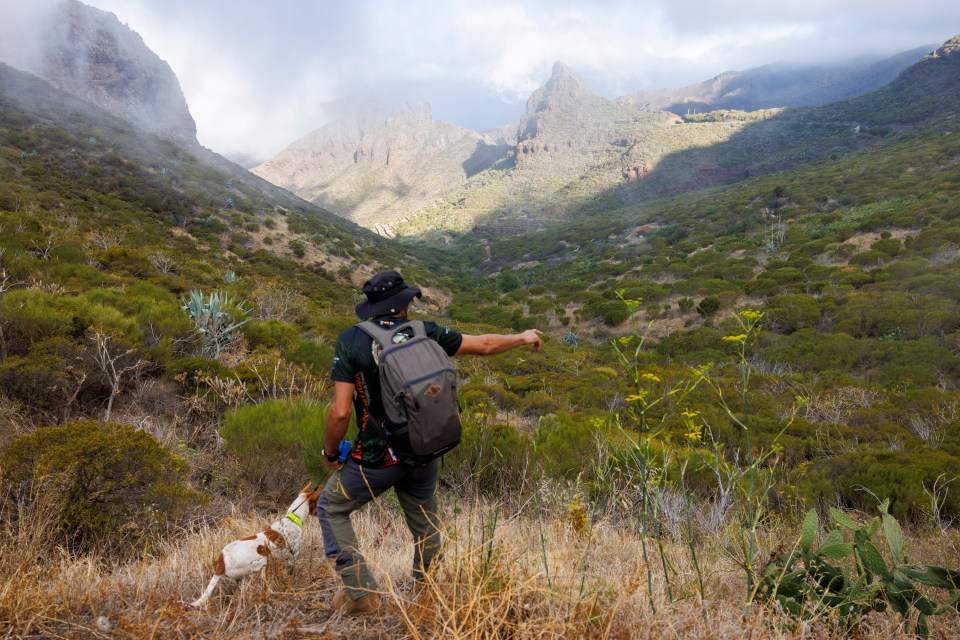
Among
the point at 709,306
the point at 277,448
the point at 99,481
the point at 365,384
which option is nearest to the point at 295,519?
the point at 365,384

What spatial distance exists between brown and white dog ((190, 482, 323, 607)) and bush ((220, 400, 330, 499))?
1.39m

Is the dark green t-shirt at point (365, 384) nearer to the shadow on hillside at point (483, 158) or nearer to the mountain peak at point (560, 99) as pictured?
the mountain peak at point (560, 99)

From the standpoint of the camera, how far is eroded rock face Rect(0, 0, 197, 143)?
4612 cm

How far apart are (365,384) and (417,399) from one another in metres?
0.36

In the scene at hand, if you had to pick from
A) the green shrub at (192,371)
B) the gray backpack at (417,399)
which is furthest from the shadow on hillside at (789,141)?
the gray backpack at (417,399)

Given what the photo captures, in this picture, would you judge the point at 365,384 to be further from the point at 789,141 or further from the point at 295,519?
the point at 789,141

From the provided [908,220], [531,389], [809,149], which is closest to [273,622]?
[531,389]

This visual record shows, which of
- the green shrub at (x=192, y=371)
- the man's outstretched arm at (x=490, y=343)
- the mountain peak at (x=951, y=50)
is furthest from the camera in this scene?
the mountain peak at (x=951, y=50)

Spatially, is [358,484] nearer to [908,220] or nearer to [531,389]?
[531,389]

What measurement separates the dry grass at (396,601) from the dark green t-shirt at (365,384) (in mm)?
519

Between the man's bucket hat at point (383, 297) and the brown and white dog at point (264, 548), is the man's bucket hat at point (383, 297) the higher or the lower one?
the higher one

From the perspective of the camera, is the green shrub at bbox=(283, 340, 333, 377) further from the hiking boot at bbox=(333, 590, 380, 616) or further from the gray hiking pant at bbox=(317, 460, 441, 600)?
the hiking boot at bbox=(333, 590, 380, 616)

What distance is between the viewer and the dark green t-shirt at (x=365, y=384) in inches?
79.9

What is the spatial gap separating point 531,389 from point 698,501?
4.74 m
